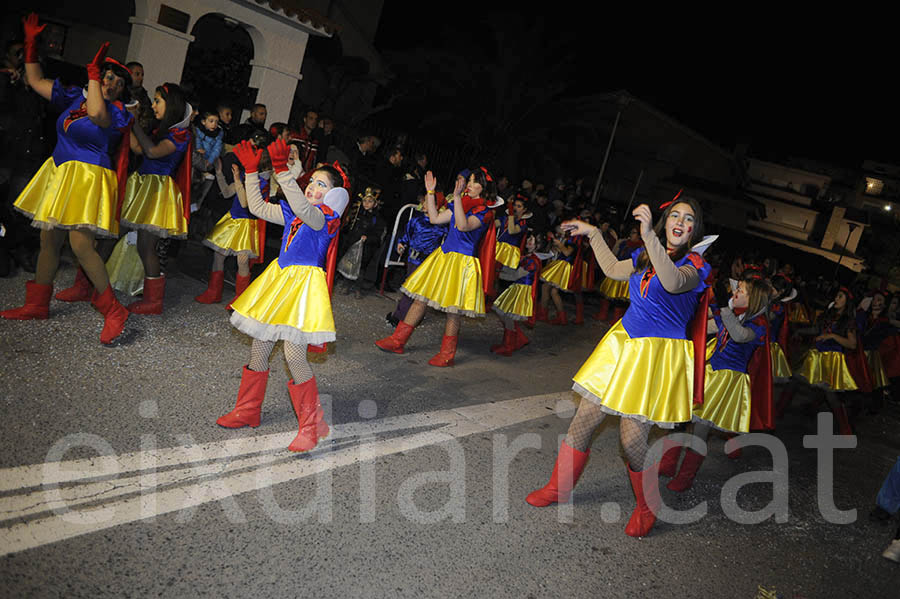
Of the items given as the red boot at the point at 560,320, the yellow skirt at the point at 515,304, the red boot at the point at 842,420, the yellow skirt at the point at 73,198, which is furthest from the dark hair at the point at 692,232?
the red boot at the point at 560,320

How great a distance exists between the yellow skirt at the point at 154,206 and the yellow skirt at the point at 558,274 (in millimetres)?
6437

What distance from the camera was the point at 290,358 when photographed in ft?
13.4

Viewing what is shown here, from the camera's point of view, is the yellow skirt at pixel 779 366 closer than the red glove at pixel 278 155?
No

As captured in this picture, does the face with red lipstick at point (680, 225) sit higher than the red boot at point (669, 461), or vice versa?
the face with red lipstick at point (680, 225)

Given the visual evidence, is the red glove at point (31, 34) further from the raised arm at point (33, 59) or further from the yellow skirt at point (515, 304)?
the yellow skirt at point (515, 304)

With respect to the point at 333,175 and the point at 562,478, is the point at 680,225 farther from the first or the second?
the point at 333,175

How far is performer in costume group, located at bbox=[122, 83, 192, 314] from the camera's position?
18.0 ft

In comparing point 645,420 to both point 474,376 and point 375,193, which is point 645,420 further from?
point 375,193

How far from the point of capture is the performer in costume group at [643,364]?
155 inches

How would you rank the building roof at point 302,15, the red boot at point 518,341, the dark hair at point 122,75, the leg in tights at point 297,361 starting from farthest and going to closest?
the building roof at point 302,15 < the red boot at point 518,341 < the dark hair at point 122,75 < the leg in tights at point 297,361

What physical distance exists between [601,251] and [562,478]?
4.74 ft

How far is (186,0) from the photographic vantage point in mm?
9602

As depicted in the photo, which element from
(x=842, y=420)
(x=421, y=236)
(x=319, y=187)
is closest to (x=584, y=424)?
(x=319, y=187)

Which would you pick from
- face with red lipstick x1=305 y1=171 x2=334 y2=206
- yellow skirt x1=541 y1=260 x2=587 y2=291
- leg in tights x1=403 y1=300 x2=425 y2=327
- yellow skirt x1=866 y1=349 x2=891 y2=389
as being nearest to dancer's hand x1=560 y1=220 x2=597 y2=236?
face with red lipstick x1=305 y1=171 x2=334 y2=206
